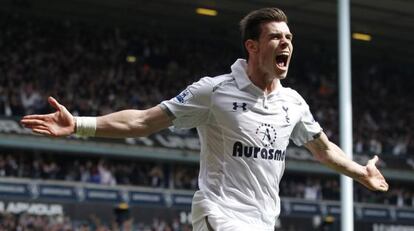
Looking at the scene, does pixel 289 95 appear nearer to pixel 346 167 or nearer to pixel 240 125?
pixel 240 125

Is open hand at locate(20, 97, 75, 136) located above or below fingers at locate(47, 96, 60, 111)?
below

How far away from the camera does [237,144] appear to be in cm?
537

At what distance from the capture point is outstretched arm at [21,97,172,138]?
4.91 meters

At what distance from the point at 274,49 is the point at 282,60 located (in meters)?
0.09

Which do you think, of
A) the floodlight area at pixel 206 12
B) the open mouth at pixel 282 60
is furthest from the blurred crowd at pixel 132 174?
the open mouth at pixel 282 60

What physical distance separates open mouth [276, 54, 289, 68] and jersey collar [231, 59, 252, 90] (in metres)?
0.24

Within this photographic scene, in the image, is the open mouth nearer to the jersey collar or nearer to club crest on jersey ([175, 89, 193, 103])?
the jersey collar

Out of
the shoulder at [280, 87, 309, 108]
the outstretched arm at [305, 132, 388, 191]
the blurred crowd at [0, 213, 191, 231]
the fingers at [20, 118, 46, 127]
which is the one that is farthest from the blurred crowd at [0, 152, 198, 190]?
the fingers at [20, 118, 46, 127]

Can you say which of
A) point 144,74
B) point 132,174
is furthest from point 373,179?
point 144,74

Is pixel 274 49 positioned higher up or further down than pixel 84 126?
higher up

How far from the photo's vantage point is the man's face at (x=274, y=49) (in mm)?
5375

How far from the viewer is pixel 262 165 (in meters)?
5.35

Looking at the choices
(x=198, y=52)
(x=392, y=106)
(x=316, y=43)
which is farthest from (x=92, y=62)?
(x=392, y=106)

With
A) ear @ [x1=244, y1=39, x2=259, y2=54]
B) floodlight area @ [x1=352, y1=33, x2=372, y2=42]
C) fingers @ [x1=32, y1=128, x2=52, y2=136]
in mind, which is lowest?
fingers @ [x1=32, y1=128, x2=52, y2=136]
